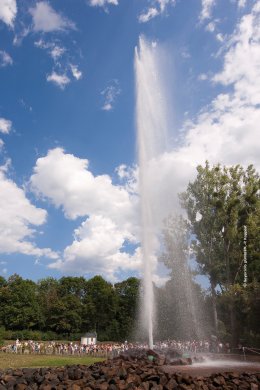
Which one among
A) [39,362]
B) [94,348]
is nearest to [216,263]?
[94,348]

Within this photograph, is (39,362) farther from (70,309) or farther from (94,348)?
(70,309)

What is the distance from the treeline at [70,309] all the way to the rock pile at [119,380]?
63.1 metres

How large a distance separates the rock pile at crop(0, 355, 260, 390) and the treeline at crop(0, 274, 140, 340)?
6308 centimetres

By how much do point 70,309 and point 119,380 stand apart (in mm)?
73232

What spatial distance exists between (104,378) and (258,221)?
31964 mm

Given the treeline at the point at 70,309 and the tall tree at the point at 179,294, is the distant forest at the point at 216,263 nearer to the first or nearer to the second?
the tall tree at the point at 179,294

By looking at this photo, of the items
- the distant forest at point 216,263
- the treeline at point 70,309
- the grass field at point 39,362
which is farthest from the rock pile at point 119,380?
the treeline at point 70,309

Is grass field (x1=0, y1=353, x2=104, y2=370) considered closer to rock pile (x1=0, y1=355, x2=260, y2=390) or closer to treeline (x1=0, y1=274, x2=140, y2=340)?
rock pile (x1=0, y1=355, x2=260, y2=390)

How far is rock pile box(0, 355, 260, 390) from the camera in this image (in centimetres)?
1124

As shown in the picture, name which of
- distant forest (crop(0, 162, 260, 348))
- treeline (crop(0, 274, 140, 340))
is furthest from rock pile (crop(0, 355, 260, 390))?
treeline (crop(0, 274, 140, 340))

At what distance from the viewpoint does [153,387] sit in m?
11.2

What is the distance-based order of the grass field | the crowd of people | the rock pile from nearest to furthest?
1. the rock pile
2. the grass field
3. the crowd of people

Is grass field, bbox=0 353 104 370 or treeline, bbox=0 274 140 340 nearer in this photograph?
grass field, bbox=0 353 104 370

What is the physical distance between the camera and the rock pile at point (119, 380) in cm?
1124
